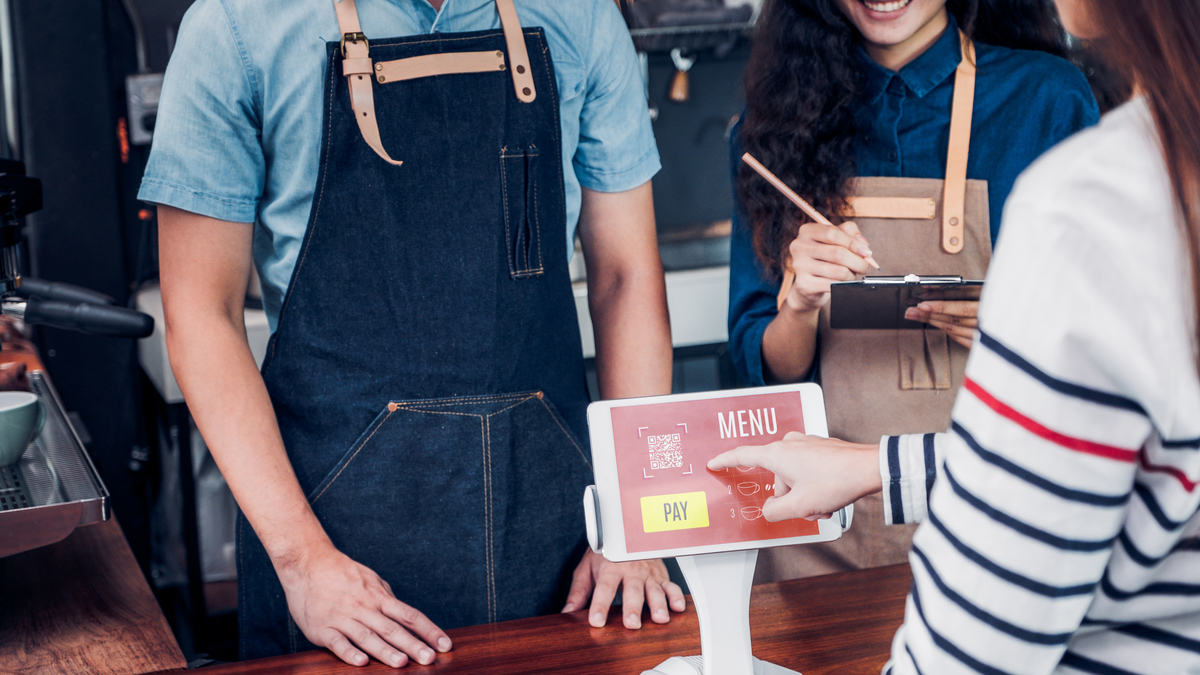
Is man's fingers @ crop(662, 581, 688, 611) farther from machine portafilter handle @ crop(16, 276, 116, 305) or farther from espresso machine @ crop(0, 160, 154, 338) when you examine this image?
machine portafilter handle @ crop(16, 276, 116, 305)

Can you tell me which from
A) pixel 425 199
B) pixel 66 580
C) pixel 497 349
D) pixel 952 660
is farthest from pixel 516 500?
pixel 952 660

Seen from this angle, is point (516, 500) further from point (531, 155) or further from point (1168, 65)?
point (1168, 65)

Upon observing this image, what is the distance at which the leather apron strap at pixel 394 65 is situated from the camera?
112cm

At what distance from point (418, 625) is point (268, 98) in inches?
24.4

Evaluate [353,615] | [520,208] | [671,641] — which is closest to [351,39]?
[520,208]

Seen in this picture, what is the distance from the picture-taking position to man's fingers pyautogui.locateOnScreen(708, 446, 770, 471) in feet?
2.56

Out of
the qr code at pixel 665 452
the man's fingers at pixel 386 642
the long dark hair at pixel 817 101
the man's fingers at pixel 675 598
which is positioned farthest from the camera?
the long dark hair at pixel 817 101

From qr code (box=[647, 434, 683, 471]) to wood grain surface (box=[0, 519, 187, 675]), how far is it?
563 millimetres

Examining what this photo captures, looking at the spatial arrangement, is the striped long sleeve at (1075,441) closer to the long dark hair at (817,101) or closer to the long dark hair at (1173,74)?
the long dark hair at (1173,74)

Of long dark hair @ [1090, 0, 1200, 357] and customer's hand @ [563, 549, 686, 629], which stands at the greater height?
long dark hair @ [1090, 0, 1200, 357]

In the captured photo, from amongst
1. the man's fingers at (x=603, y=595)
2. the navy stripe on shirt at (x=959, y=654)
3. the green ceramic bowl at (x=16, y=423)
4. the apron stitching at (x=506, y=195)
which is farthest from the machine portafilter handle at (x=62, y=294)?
the navy stripe on shirt at (x=959, y=654)

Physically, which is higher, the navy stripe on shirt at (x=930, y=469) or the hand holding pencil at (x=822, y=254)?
the hand holding pencil at (x=822, y=254)

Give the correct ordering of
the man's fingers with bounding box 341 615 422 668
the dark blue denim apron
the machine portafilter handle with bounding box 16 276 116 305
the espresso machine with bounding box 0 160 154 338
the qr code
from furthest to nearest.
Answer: the machine portafilter handle with bounding box 16 276 116 305
the espresso machine with bounding box 0 160 154 338
the dark blue denim apron
the man's fingers with bounding box 341 615 422 668
the qr code

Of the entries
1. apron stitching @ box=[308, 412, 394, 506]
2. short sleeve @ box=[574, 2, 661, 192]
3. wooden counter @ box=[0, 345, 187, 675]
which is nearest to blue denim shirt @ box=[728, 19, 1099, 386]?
short sleeve @ box=[574, 2, 661, 192]
